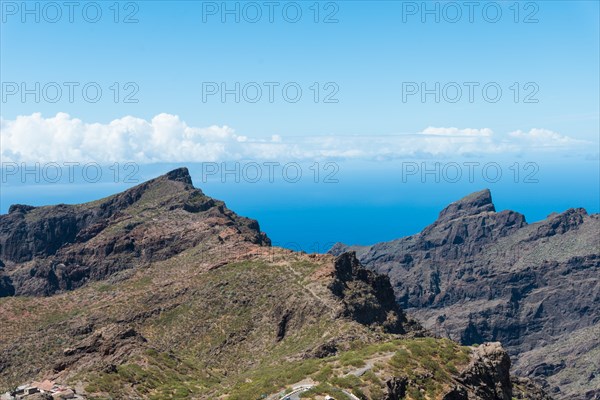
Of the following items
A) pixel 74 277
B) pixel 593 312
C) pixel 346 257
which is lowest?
pixel 593 312

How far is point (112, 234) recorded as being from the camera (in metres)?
140

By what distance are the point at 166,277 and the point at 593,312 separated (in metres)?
138

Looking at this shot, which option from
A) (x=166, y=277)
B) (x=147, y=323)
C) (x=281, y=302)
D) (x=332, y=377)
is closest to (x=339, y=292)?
(x=281, y=302)

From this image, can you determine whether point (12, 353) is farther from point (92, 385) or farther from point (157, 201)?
point (157, 201)

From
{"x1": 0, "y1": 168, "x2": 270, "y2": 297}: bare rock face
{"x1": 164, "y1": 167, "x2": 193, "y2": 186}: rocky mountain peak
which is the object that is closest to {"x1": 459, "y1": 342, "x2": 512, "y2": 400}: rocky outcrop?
{"x1": 0, "y1": 168, "x2": 270, "y2": 297}: bare rock face

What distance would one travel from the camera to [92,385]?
51656mm

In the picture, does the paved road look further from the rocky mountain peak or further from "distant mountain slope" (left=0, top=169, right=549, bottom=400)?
the rocky mountain peak

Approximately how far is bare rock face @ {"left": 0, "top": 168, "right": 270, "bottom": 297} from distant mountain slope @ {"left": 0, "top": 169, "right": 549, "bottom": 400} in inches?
16.8

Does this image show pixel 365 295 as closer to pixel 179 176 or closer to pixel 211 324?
pixel 211 324

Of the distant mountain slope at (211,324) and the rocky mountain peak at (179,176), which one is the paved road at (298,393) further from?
the rocky mountain peak at (179,176)

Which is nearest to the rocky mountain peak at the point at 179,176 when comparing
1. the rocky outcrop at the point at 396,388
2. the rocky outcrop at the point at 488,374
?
the rocky outcrop at the point at 488,374

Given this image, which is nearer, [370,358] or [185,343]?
[370,358]

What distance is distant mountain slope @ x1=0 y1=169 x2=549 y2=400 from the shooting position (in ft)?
151

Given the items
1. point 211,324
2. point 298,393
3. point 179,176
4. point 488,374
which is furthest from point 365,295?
point 179,176
